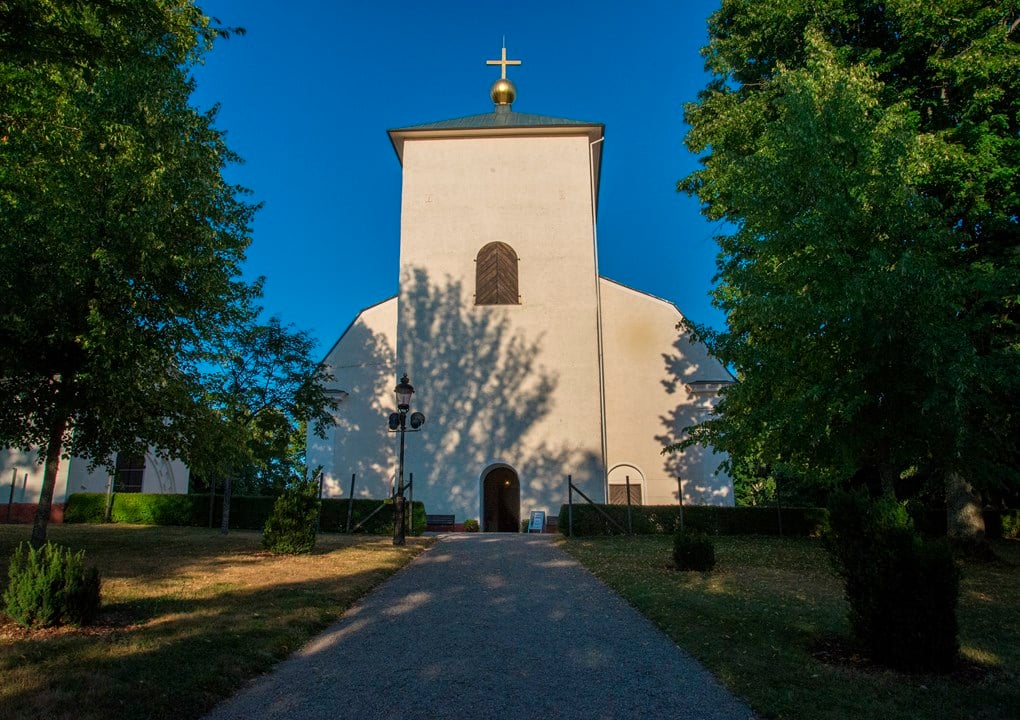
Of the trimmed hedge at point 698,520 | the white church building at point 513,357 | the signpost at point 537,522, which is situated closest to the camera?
the trimmed hedge at point 698,520

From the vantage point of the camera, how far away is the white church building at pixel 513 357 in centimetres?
2166

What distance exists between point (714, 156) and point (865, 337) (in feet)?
22.6

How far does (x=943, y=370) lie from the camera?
809cm

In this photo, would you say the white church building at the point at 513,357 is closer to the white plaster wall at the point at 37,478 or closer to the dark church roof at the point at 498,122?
the dark church roof at the point at 498,122

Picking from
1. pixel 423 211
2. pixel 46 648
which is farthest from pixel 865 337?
pixel 423 211

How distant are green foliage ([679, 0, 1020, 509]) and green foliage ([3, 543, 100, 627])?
8.66m

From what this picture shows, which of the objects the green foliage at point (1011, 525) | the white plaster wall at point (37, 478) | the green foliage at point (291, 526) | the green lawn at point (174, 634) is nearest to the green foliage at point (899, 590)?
the green lawn at point (174, 634)

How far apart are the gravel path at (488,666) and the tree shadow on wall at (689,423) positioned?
1585cm

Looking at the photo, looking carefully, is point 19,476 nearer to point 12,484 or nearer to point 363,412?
point 12,484

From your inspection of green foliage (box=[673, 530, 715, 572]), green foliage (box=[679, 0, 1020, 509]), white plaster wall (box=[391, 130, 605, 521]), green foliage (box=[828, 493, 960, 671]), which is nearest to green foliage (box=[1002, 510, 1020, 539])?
green foliage (box=[679, 0, 1020, 509])

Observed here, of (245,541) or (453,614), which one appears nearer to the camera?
(453,614)

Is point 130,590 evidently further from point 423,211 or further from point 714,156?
point 423,211

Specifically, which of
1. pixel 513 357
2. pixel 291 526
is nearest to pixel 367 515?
pixel 291 526

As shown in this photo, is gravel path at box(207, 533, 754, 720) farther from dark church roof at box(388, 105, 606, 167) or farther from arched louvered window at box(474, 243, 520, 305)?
dark church roof at box(388, 105, 606, 167)
